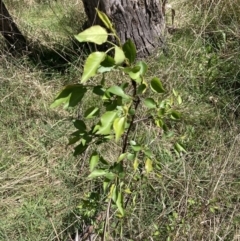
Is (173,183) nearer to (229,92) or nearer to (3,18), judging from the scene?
(229,92)

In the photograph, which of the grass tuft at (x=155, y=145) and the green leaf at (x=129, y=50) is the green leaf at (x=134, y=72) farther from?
the grass tuft at (x=155, y=145)

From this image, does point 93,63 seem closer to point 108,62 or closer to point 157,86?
point 108,62

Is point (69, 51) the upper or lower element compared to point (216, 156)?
upper

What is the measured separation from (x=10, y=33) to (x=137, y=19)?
2.81ft

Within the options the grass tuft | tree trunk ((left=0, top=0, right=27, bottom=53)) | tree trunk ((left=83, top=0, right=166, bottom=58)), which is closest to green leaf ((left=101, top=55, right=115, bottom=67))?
the grass tuft

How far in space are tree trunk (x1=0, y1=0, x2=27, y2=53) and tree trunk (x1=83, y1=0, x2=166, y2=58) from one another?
0.51m

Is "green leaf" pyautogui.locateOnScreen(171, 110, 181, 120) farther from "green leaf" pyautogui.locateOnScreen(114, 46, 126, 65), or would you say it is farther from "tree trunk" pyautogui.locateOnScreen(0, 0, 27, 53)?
"tree trunk" pyautogui.locateOnScreen(0, 0, 27, 53)

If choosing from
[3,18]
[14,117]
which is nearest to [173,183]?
[14,117]

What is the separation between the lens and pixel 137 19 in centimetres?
252

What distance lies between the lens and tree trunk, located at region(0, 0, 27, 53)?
2.77m

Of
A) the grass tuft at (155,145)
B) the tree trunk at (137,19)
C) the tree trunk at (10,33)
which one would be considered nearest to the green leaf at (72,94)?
the grass tuft at (155,145)

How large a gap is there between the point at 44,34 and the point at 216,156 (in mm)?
1604

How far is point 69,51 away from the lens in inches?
109

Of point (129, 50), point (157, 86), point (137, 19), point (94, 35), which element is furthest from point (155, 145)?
point (94, 35)
